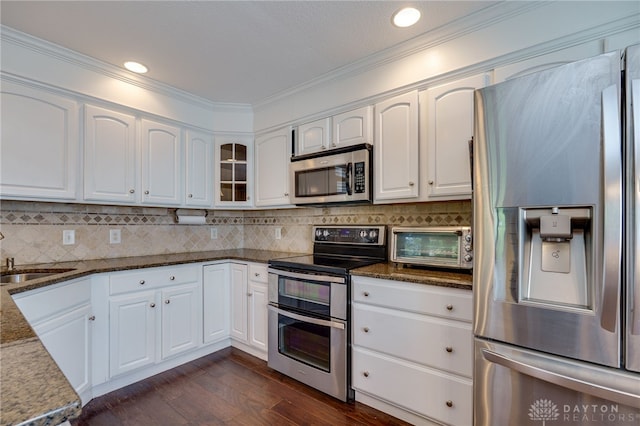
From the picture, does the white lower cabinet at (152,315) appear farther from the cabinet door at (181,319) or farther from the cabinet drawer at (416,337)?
the cabinet drawer at (416,337)

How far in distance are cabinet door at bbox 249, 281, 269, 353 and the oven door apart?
152 mm

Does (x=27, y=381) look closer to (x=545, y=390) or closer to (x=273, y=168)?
(x=545, y=390)

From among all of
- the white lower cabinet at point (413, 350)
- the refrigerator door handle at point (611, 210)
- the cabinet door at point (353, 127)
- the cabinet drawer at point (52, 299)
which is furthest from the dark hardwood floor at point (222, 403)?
the cabinet door at point (353, 127)

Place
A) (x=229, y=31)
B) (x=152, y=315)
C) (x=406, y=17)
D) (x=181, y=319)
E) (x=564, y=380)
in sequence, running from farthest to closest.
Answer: (x=181, y=319), (x=152, y=315), (x=229, y=31), (x=406, y=17), (x=564, y=380)

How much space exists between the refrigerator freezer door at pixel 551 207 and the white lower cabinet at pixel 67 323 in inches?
85.5

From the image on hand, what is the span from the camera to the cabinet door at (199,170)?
9.47 ft

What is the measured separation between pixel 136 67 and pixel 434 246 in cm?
256

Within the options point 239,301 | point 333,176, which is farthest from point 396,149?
point 239,301

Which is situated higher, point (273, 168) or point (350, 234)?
point (273, 168)

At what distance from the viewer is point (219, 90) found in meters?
2.80

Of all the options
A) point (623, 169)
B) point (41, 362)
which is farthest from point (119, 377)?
point (623, 169)

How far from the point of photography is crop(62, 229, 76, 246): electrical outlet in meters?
2.38

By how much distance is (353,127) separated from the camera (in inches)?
94.3

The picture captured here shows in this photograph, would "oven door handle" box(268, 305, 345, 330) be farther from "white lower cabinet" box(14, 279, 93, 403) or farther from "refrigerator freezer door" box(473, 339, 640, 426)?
"white lower cabinet" box(14, 279, 93, 403)
